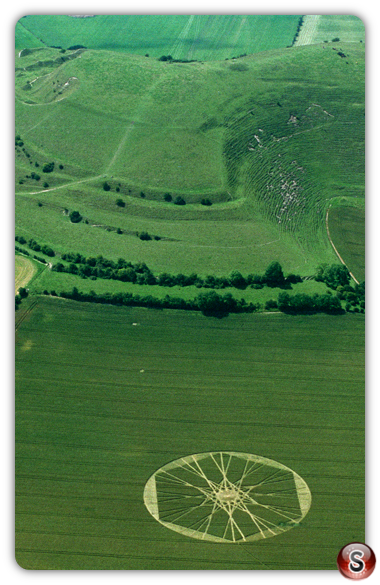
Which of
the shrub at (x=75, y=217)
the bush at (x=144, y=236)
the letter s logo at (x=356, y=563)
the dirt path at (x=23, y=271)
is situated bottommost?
the bush at (x=144, y=236)

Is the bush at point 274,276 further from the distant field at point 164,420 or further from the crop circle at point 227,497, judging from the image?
the crop circle at point 227,497

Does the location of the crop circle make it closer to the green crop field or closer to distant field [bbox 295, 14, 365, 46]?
the green crop field

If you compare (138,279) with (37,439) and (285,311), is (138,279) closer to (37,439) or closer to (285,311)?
(285,311)

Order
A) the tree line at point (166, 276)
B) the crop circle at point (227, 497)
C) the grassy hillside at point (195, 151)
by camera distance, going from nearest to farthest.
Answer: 1. the crop circle at point (227, 497)
2. the tree line at point (166, 276)
3. the grassy hillside at point (195, 151)

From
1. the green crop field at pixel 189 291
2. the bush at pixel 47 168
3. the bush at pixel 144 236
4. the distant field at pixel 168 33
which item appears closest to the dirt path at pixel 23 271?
the green crop field at pixel 189 291

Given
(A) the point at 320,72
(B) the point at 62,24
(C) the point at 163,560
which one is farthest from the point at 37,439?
(B) the point at 62,24
